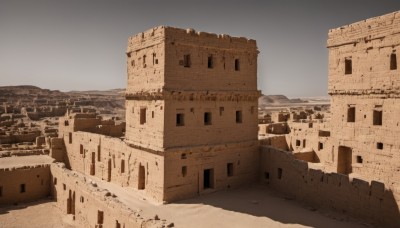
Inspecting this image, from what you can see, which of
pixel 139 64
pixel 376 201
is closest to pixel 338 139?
pixel 376 201

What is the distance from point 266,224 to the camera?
1517cm

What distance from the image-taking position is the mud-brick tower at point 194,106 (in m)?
18.1

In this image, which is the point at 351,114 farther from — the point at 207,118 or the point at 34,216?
the point at 34,216

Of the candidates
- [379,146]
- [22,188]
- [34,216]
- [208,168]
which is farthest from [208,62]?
[22,188]

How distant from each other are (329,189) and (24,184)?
20.8m

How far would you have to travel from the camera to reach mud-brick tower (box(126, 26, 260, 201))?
18.1 m

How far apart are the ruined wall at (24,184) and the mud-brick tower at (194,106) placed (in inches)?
352

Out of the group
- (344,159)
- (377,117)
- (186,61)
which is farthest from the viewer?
(344,159)

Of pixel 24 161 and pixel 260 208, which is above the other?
pixel 24 161

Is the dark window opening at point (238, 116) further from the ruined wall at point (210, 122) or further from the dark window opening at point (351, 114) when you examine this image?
the dark window opening at point (351, 114)

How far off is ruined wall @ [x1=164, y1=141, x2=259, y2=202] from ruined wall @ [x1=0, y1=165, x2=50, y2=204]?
12575 millimetres

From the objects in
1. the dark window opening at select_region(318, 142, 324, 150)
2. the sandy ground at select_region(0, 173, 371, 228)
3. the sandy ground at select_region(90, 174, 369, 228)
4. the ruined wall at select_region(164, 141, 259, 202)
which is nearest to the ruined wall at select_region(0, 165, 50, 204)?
the sandy ground at select_region(0, 173, 371, 228)

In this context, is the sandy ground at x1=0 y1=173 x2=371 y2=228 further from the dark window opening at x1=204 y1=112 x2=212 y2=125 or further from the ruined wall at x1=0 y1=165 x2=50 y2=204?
the dark window opening at x1=204 y1=112 x2=212 y2=125

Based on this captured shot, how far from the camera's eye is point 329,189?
16562 millimetres
